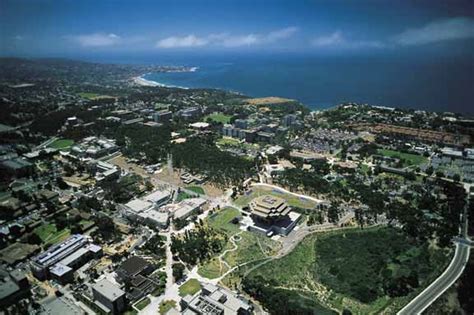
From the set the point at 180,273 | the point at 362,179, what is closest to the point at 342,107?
the point at 362,179

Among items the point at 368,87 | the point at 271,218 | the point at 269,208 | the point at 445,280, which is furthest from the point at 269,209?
the point at 368,87

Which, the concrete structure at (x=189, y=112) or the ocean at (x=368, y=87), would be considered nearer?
the concrete structure at (x=189, y=112)

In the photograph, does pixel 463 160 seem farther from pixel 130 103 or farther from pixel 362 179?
pixel 130 103

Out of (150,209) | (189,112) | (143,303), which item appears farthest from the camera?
(189,112)

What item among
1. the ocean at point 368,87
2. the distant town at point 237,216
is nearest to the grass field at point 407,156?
the distant town at point 237,216

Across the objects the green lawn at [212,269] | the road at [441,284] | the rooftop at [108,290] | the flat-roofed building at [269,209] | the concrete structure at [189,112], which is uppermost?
the concrete structure at [189,112]

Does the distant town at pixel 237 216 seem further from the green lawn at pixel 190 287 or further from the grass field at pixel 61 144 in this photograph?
the grass field at pixel 61 144

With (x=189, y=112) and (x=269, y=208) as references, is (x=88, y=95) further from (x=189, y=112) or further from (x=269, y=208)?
(x=269, y=208)
